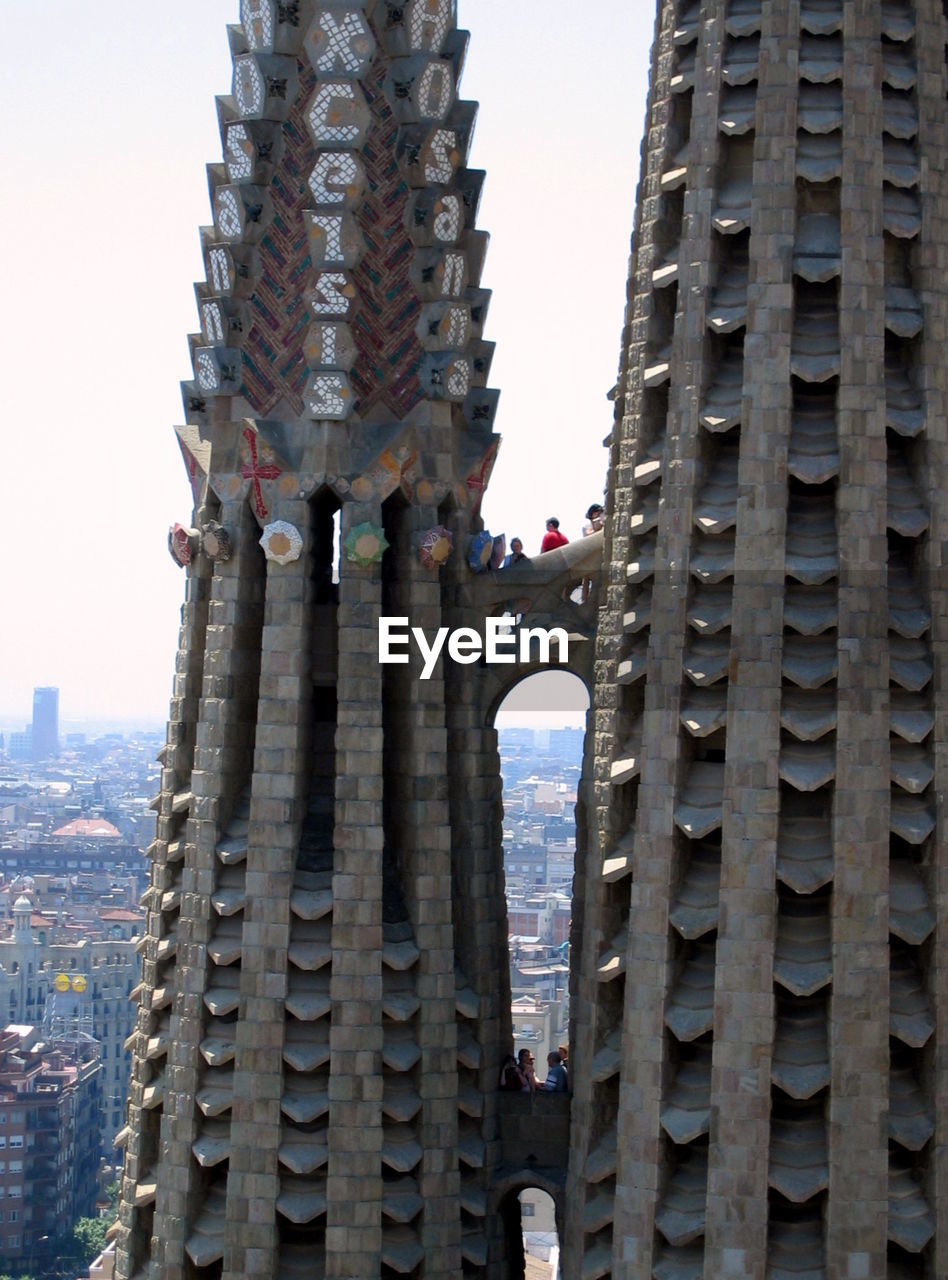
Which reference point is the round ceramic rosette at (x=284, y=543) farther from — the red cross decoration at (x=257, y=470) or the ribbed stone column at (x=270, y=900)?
the red cross decoration at (x=257, y=470)

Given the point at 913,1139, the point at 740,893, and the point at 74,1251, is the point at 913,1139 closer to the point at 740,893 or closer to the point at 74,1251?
the point at 740,893

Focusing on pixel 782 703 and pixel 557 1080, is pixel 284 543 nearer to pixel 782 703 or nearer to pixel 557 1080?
pixel 782 703

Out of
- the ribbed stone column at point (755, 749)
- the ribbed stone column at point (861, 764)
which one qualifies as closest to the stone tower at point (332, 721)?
the ribbed stone column at point (755, 749)

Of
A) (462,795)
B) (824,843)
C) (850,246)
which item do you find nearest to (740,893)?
(824,843)

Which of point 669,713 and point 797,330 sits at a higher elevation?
point 797,330

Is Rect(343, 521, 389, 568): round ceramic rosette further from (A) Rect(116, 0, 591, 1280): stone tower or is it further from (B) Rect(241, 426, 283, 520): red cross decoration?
(B) Rect(241, 426, 283, 520): red cross decoration

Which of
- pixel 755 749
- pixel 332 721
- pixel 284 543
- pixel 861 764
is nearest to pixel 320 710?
pixel 332 721
